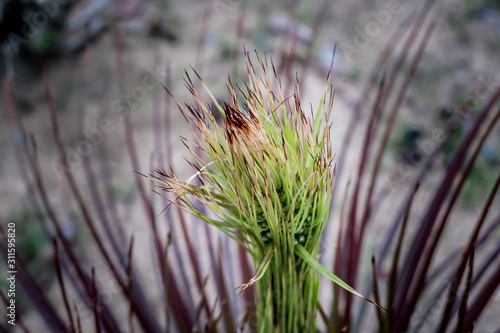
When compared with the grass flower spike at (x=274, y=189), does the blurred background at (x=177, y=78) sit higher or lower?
higher

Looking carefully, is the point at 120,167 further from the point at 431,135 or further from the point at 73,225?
the point at 431,135

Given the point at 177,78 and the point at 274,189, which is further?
the point at 177,78

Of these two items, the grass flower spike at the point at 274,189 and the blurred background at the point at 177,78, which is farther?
the blurred background at the point at 177,78

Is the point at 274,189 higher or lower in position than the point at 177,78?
lower

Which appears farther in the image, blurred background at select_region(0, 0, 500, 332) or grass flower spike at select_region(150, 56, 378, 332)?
blurred background at select_region(0, 0, 500, 332)
